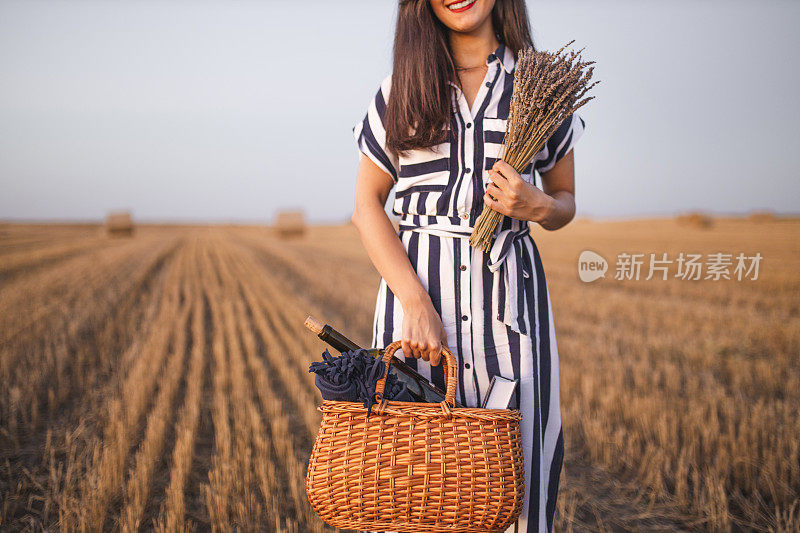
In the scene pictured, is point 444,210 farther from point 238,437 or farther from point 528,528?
point 238,437

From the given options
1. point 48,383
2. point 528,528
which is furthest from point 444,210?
point 48,383

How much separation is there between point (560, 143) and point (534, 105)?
0.23 m

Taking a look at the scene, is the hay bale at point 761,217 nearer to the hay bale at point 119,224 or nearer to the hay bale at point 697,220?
the hay bale at point 697,220

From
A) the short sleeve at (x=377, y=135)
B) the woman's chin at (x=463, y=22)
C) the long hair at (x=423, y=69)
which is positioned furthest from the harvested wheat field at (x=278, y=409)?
the woman's chin at (x=463, y=22)

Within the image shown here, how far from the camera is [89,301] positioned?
812cm

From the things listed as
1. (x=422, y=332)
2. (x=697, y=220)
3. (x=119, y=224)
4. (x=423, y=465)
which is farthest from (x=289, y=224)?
(x=423, y=465)

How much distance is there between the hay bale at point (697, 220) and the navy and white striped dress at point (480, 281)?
84.5 ft

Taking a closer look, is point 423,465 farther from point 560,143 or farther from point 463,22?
point 463,22

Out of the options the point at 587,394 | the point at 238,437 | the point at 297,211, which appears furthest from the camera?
the point at 297,211

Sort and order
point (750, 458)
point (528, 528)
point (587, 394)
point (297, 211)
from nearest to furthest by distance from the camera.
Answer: point (528, 528) → point (750, 458) → point (587, 394) → point (297, 211)

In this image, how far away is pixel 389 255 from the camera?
1374mm

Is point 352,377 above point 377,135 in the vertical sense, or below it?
below

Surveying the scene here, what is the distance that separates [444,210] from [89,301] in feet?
27.5

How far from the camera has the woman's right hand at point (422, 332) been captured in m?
1.26
